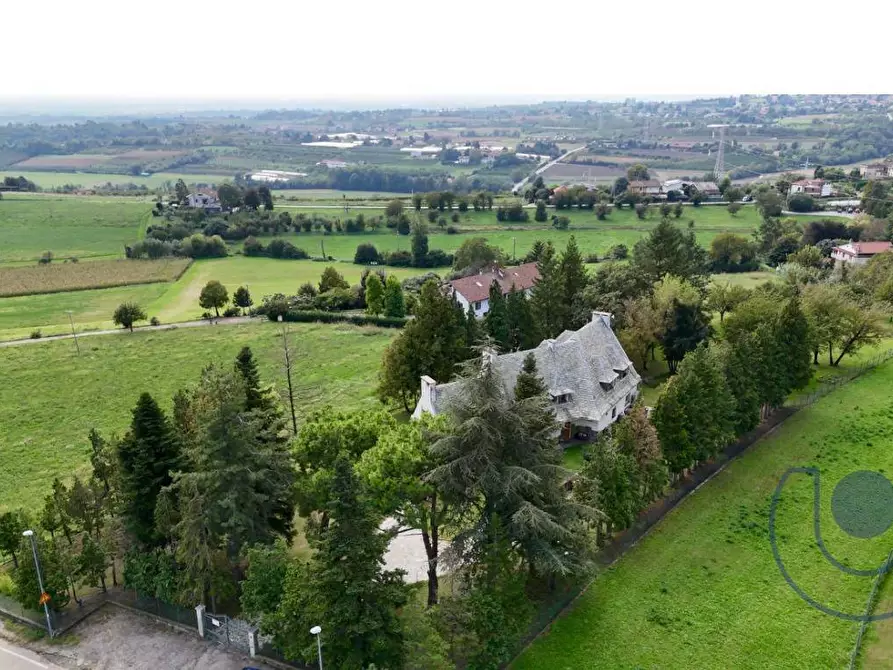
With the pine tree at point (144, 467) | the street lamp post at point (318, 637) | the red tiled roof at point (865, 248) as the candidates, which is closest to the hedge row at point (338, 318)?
the pine tree at point (144, 467)

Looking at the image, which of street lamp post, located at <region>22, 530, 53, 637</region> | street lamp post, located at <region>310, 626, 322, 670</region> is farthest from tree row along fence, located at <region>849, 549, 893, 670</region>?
street lamp post, located at <region>22, 530, 53, 637</region>

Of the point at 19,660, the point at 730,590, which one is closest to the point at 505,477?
the point at 730,590

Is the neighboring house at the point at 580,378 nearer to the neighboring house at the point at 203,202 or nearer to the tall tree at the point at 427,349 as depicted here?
the tall tree at the point at 427,349

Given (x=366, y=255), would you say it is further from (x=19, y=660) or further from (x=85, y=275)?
(x=19, y=660)

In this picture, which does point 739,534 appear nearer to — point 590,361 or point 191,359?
point 590,361

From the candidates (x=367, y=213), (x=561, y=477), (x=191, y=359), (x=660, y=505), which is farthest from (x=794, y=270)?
(x=367, y=213)

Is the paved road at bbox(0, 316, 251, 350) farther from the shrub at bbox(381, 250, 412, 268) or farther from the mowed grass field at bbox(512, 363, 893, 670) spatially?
the mowed grass field at bbox(512, 363, 893, 670)
